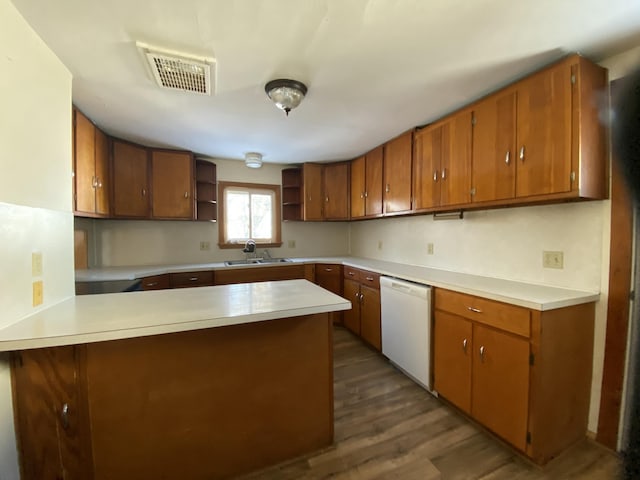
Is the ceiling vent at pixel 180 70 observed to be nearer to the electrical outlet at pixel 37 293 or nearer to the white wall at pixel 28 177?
the white wall at pixel 28 177

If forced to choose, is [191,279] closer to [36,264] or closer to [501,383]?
[36,264]

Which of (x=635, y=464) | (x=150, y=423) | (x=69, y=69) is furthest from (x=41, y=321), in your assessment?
(x=635, y=464)

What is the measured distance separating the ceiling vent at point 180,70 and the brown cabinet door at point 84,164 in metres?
0.90

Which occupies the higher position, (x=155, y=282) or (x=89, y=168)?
(x=89, y=168)

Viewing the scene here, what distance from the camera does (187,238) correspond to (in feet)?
11.3

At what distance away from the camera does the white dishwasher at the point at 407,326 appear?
6.93ft

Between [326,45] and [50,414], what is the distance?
2112 mm

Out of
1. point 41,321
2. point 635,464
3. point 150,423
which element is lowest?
point 150,423

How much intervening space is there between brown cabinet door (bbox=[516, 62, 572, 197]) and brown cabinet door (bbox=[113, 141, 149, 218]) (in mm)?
3284

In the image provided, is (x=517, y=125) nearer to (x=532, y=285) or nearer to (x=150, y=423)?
(x=532, y=285)

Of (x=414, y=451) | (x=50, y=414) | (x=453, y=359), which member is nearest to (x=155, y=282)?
(x=50, y=414)

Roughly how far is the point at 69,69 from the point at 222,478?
2.39 meters

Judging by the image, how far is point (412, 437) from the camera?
5.64ft

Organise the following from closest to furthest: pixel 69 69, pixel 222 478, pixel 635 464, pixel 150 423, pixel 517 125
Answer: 1. pixel 635 464
2. pixel 150 423
3. pixel 222 478
4. pixel 69 69
5. pixel 517 125
